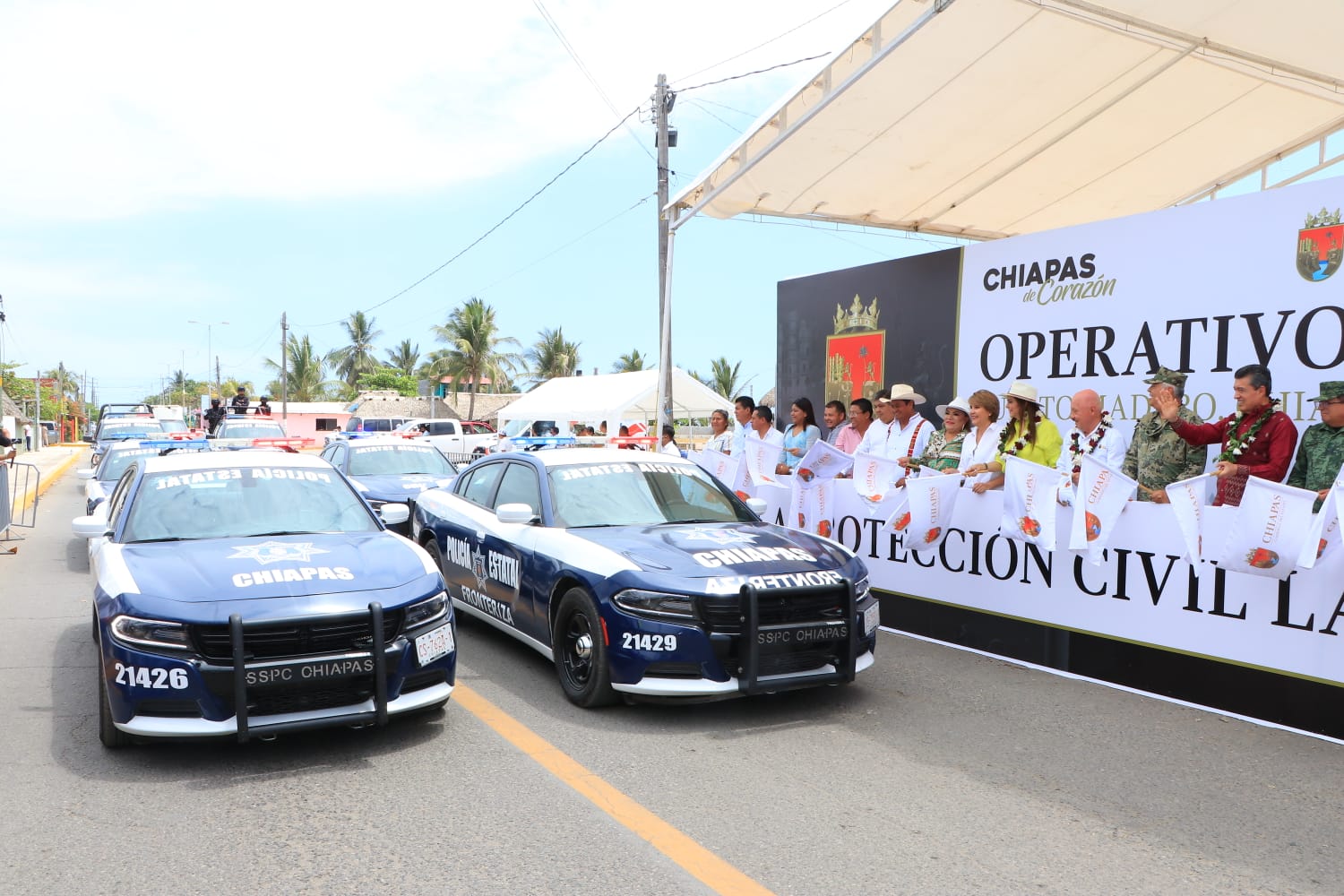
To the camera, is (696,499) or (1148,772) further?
(696,499)

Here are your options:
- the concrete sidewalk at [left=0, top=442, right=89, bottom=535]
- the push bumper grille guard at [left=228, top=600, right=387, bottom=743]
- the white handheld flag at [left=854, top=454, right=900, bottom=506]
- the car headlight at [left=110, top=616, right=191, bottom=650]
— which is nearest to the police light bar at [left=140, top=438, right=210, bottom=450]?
the concrete sidewalk at [left=0, top=442, right=89, bottom=535]

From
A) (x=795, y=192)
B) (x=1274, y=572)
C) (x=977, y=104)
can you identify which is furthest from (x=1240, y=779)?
(x=795, y=192)

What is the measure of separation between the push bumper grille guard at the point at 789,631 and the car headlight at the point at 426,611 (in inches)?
61.5

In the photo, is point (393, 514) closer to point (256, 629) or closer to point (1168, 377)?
point (256, 629)

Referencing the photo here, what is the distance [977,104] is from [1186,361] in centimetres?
344

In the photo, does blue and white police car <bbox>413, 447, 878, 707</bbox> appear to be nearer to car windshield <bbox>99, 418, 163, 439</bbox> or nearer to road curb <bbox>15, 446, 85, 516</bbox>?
road curb <bbox>15, 446, 85, 516</bbox>

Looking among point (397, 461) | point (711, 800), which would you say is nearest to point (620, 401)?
point (397, 461)

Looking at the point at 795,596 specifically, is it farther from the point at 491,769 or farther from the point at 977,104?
the point at 977,104

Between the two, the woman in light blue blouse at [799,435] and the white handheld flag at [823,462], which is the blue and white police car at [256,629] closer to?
the white handheld flag at [823,462]

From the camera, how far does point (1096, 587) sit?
6406 millimetres

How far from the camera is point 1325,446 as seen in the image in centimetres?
539

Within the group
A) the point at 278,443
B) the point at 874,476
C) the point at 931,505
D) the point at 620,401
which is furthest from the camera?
the point at 620,401

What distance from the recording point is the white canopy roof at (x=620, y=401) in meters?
36.1

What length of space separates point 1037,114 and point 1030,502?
5.14 m
